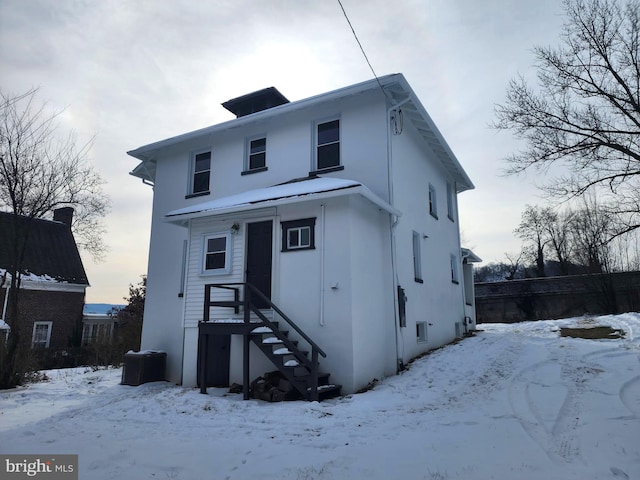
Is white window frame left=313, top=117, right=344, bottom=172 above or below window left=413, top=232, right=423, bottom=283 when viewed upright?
above

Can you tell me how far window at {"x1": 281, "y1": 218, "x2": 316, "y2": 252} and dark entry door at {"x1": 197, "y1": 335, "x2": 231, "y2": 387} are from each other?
273cm

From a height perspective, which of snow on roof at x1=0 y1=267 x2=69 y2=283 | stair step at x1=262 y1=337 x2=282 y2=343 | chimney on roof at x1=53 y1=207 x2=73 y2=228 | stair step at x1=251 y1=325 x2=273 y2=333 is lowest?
stair step at x1=262 y1=337 x2=282 y2=343

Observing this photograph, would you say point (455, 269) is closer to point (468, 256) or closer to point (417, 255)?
point (468, 256)

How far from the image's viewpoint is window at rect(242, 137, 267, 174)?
12.9m

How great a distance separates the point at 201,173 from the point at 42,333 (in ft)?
48.7

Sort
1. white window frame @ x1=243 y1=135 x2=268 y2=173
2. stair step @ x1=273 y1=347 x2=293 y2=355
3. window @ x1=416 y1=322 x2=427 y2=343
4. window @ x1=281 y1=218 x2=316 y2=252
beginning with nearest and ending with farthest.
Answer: stair step @ x1=273 y1=347 x2=293 y2=355 < window @ x1=281 y1=218 x2=316 y2=252 < window @ x1=416 y1=322 x2=427 y2=343 < white window frame @ x1=243 y1=135 x2=268 y2=173

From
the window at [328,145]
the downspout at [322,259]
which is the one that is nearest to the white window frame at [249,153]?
the window at [328,145]

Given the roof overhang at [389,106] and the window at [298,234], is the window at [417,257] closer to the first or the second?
the roof overhang at [389,106]

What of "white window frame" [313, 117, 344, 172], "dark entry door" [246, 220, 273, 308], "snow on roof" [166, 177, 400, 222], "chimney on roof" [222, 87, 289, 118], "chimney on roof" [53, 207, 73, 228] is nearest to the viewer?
"snow on roof" [166, 177, 400, 222]

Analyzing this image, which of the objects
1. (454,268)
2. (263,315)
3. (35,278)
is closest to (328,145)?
(263,315)

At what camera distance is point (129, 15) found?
7.21m

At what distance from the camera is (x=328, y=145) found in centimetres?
1183

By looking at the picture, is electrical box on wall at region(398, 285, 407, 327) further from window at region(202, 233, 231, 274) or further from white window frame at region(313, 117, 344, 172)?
window at region(202, 233, 231, 274)

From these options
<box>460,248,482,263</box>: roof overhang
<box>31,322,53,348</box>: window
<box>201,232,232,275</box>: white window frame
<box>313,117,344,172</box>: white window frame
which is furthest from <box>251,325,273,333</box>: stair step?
<box>31,322,53,348</box>: window
